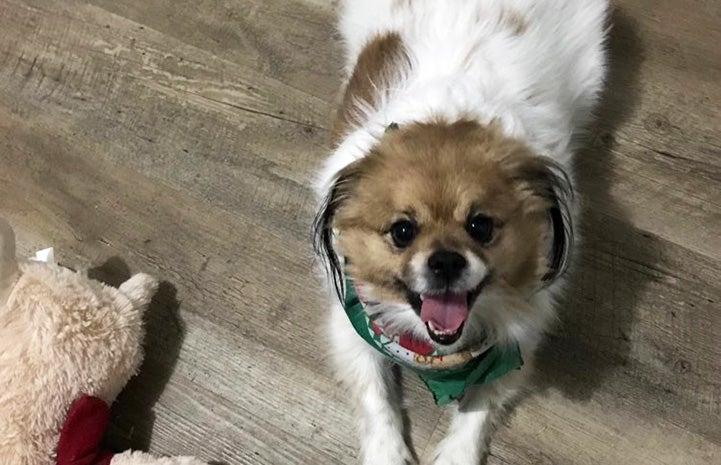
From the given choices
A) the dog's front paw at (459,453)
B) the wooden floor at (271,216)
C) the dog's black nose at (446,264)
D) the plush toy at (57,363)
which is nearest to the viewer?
the dog's black nose at (446,264)

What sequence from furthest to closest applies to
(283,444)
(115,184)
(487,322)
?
1. (115,184)
2. (283,444)
3. (487,322)

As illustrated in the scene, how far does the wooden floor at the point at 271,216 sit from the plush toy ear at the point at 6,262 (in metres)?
0.37

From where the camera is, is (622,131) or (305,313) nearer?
(305,313)

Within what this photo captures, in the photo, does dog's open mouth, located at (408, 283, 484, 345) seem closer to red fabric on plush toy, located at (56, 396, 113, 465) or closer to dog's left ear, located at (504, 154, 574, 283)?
dog's left ear, located at (504, 154, 574, 283)

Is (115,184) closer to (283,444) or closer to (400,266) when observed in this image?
(283,444)

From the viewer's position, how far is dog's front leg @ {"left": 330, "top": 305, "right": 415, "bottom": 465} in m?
1.88

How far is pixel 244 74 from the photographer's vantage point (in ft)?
8.07

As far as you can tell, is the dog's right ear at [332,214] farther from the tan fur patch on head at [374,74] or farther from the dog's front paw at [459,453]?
the dog's front paw at [459,453]

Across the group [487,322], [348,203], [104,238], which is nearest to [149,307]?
[104,238]

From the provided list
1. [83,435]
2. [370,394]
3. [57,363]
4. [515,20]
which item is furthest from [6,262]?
Answer: [515,20]

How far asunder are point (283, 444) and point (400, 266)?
68cm

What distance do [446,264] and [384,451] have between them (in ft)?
2.07

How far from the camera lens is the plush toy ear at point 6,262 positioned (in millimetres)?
1795

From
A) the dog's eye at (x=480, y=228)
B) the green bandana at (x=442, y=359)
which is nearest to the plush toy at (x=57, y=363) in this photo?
the green bandana at (x=442, y=359)
